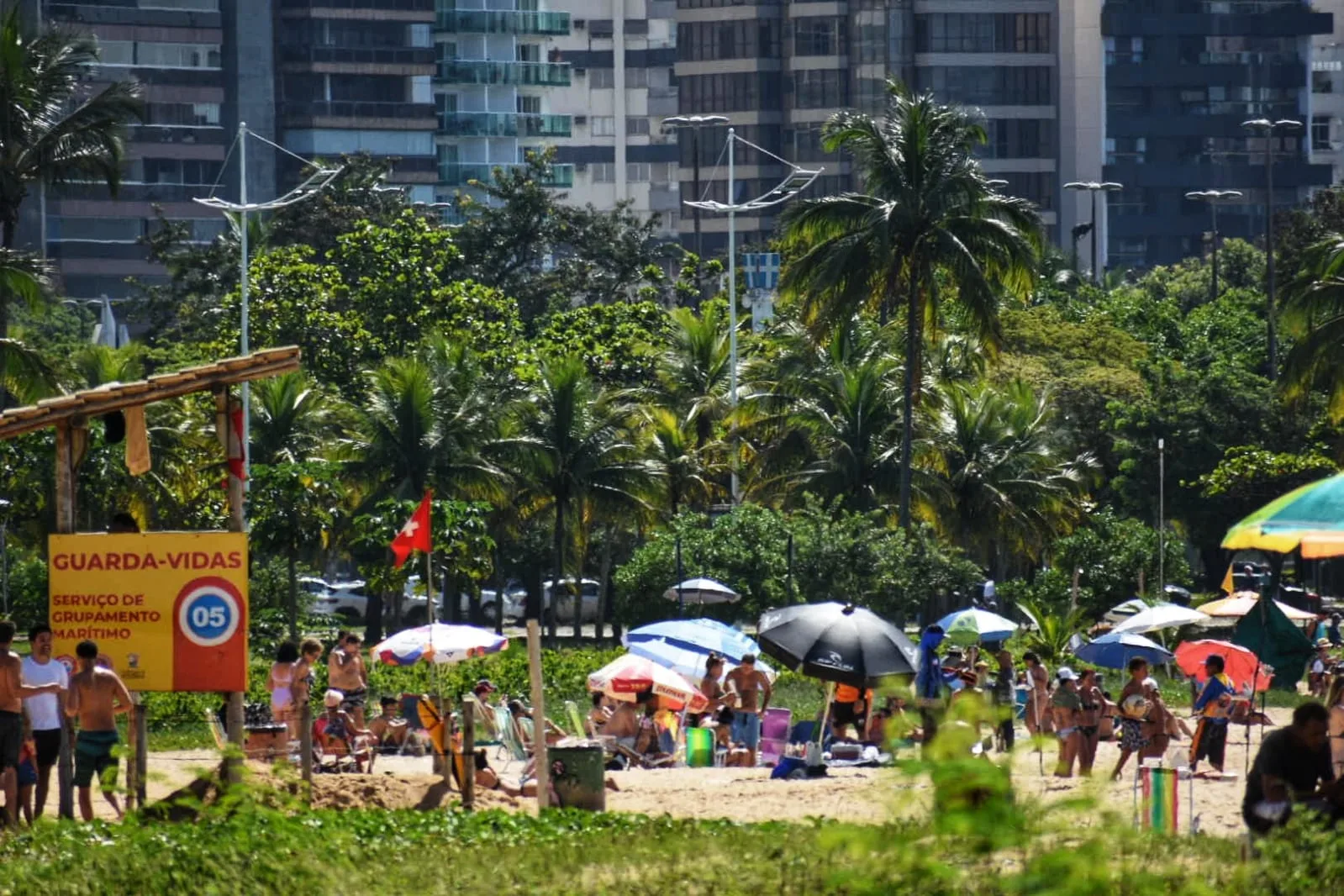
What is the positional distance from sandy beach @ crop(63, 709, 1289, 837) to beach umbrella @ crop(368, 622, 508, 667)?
8.94 feet

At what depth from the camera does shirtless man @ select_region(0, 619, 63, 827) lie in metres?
15.8

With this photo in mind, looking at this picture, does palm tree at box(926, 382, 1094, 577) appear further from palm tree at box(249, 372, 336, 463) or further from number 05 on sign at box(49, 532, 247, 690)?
number 05 on sign at box(49, 532, 247, 690)

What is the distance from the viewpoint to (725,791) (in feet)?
66.5

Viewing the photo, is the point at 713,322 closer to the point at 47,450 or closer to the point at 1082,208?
the point at 47,450

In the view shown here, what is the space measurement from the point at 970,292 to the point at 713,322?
13.6 metres

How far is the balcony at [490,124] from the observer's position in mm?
123438

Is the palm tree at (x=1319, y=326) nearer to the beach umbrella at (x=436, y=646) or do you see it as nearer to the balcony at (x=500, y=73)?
the beach umbrella at (x=436, y=646)

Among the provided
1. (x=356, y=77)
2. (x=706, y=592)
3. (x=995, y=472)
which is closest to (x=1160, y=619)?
(x=706, y=592)

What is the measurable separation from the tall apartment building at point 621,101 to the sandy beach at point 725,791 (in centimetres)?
11515

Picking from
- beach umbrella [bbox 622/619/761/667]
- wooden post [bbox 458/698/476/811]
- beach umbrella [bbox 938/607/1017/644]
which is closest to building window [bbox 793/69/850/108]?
beach umbrella [bbox 938/607/1017/644]

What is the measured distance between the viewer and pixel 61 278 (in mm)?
110125

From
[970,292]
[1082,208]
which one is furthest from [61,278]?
[970,292]

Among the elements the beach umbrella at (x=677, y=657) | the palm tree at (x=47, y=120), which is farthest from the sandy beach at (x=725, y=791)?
the palm tree at (x=47, y=120)

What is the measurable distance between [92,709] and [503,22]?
109868mm
